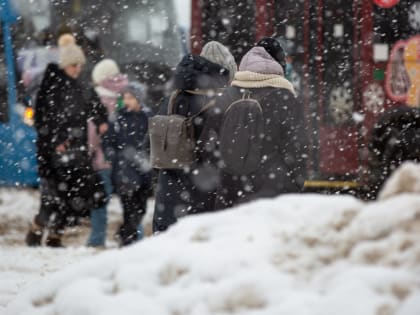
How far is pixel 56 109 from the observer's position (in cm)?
839

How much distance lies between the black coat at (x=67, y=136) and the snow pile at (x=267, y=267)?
17.3ft

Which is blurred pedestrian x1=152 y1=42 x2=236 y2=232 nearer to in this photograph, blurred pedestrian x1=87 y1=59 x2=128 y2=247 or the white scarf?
the white scarf

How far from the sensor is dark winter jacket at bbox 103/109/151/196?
816 cm

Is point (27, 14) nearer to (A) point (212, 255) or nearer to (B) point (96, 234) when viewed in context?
(B) point (96, 234)

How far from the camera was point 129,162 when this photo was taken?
8195 mm

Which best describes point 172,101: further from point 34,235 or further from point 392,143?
point 392,143

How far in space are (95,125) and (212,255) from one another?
6021 mm

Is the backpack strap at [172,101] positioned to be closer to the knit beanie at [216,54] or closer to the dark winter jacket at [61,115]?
the knit beanie at [216,54]

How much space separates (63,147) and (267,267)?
5994 millimetres

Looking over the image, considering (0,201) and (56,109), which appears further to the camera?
(0,201)

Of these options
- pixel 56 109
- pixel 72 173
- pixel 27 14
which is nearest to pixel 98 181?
pixel 72 173

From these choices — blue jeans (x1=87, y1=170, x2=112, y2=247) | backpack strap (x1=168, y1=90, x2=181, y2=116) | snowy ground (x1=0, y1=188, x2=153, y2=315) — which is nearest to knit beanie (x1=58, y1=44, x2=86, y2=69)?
blue jeans (x1=87, y1=170, x2=112, y2=247)

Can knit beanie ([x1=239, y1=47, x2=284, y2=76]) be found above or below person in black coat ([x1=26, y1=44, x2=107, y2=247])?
above

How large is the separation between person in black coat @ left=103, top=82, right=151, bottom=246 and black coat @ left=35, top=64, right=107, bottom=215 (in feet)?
1.60
